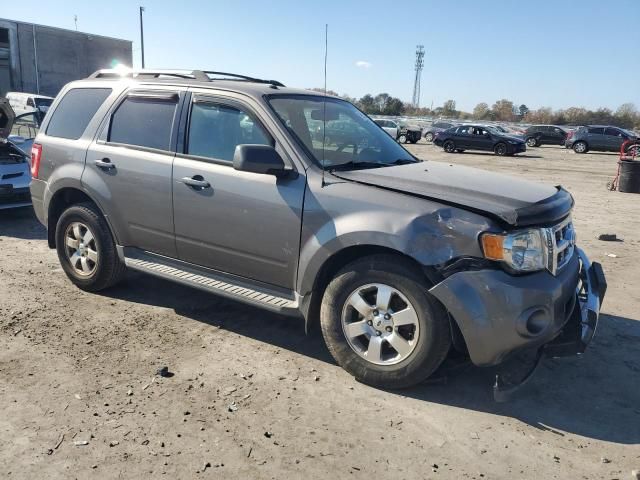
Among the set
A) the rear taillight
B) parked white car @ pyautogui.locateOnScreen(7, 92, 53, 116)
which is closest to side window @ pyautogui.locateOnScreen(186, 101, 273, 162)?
the rear taillight

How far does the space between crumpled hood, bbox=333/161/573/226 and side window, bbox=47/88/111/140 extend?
105 inches

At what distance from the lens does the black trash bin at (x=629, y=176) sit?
43.9ft

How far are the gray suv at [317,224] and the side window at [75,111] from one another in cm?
2

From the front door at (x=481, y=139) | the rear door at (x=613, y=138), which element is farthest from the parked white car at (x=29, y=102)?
the rear door at (x=613, y=138)

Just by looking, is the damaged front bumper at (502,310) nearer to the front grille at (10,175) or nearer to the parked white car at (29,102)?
the front grille at (10,175)

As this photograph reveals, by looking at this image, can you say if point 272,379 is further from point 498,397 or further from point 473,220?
point 473,220

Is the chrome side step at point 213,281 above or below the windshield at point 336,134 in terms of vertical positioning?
below

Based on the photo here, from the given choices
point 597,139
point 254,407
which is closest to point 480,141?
point 597,139

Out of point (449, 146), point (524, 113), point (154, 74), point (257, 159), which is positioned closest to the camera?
point (257, 159)

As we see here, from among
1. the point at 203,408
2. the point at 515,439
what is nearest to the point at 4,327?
the point at 203,408

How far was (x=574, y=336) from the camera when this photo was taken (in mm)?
3436

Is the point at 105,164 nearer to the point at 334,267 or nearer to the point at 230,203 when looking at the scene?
the point at 230,203

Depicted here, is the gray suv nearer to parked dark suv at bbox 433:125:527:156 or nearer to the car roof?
the car roof

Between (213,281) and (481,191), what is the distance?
211 centimetres
